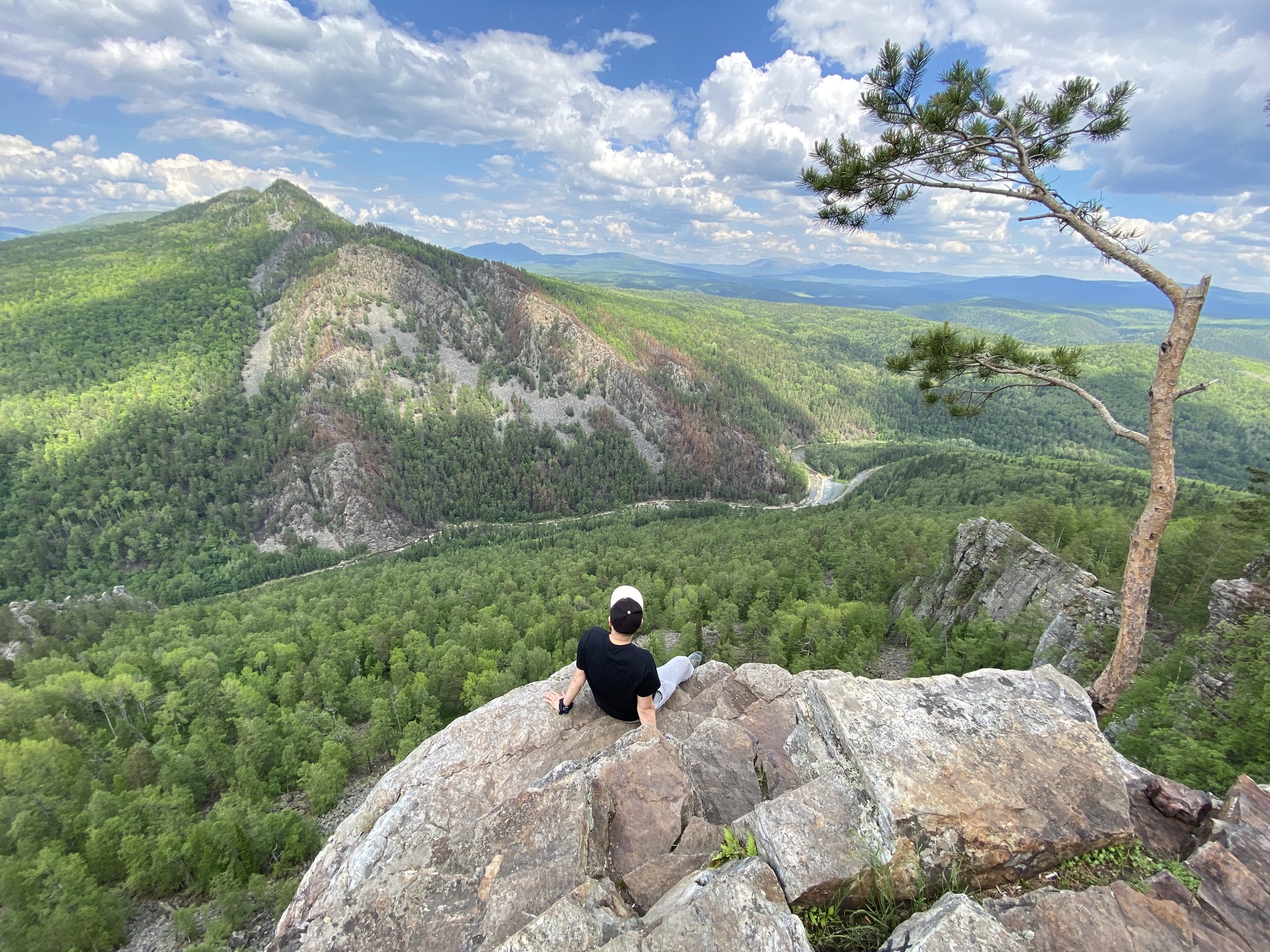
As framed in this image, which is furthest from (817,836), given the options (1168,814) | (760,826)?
(1168,814)

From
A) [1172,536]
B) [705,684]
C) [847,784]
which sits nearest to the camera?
[847,784]

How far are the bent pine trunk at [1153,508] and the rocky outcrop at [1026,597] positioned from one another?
820 centimetres

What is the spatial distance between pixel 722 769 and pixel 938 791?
160 inches

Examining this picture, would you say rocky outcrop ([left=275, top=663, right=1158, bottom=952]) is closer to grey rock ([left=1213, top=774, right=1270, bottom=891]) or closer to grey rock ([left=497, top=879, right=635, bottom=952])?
grey rock ([left=497, top=879, right=635, bottom=952])

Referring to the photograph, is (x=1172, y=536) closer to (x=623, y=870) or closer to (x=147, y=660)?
(x=623, y=870)

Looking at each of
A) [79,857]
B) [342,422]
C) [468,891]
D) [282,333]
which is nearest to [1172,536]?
[468,891]

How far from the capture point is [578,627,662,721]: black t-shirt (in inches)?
428

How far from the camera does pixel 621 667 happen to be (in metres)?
11.0

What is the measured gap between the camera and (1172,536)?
33.4 meters

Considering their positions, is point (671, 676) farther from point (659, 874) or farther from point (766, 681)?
point (659, 874)

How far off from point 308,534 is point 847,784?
151471 mm

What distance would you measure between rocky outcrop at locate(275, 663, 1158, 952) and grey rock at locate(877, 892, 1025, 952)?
0.97m

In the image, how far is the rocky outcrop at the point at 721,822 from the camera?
263 inches

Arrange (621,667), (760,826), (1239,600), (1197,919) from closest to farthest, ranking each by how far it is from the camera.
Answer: (1197,919)
(760,826)
(621,667)
(1239,600)
